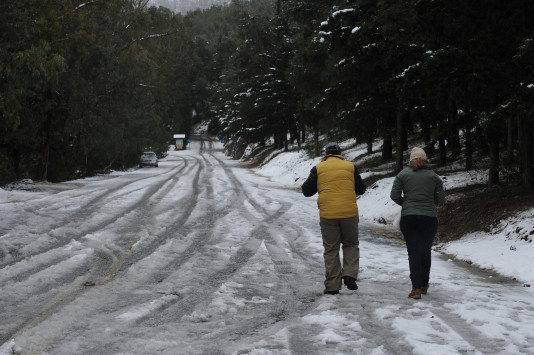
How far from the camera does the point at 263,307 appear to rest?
19.4 feet

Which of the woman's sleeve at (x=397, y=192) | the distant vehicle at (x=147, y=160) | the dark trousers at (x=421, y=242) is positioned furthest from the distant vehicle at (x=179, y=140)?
the dark trousers at (x=421, y=242)

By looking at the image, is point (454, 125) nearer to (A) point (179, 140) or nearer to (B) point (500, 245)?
(B) point (500, 245)

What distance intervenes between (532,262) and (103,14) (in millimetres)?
24653

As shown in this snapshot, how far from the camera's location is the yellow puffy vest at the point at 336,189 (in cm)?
664

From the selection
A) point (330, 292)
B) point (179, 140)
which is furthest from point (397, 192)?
point (179, 140)

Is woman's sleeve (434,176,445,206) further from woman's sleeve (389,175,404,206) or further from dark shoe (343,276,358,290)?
dark shoe (343,276,358,290)

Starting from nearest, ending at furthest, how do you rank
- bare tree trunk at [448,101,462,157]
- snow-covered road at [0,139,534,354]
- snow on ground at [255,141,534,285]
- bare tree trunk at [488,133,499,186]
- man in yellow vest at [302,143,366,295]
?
snow-covered road at [0,139,534,354] < man in yellow vest at [302,143,366,295] < snow on ground at [255,141,534,285] < bare tree trunk at [488,133,499,186] < bare tree trunk at [448,101,462,157]

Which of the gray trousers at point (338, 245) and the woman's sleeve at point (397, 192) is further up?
the woman's sleeve at point (397, 192)

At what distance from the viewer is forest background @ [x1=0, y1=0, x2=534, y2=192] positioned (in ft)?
37.7

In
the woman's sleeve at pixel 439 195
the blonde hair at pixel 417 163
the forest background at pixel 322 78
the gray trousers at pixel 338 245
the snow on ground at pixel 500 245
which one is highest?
the forest background at pixel 322 78

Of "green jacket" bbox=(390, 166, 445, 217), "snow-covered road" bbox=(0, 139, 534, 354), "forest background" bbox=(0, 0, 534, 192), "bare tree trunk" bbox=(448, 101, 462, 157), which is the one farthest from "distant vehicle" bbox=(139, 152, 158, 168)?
"green jacket" bbox=(390, 166, 445, 217)

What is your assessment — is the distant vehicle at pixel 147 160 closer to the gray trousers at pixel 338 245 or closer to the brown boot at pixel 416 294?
the gray trousers at pixel 338 245

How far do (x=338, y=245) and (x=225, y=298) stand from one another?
63.6 inches

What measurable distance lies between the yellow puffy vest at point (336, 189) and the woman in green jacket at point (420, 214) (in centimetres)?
58
